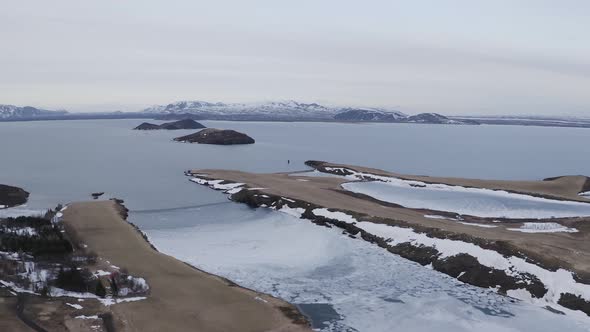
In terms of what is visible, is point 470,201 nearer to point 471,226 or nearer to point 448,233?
point 471,226

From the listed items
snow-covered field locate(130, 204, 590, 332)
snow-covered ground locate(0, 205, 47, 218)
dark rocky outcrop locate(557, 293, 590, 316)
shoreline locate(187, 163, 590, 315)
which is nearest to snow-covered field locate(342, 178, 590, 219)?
shoreline locate(187, 163, 590, 315)

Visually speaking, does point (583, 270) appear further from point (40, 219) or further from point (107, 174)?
point (107, 174)

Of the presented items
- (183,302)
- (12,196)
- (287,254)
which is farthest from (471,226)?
(12,196)

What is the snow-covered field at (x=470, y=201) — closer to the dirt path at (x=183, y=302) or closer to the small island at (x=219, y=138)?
the dirt path at (x=183, y=302)

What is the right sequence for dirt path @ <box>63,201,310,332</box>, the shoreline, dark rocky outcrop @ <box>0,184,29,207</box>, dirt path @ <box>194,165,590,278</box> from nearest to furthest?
dirt path @ <box>63,201,310,332</box>
the shoreline
dirt path @ <box>194,165,590,278</box>
dark rocky outcrop @ <box>0,184,29,207</box>

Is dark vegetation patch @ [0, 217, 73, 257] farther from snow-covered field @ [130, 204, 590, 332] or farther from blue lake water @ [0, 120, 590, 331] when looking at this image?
blue lake water @ [0, 120, 590, 331]

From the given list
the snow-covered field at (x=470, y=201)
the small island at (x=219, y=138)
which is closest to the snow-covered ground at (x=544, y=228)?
the snow-covered field at (x=470, y=201)
